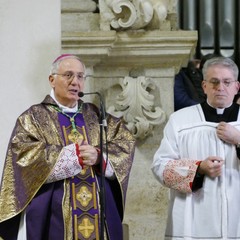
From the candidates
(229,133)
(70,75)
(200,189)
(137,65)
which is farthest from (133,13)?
(200,189)

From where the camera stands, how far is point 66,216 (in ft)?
17.7

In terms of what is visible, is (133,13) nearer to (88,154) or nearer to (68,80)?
(68,80)

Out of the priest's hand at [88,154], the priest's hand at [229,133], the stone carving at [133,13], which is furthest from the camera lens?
the stone carving at [133,13]

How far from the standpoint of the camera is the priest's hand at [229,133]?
17.8ft

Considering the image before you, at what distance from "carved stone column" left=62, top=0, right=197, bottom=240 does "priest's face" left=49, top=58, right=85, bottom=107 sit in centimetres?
93

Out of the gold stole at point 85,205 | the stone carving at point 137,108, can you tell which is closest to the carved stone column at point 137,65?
the stone carving at point 137,108

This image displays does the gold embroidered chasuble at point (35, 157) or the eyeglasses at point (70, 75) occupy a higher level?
the eyeglasses at point (70, 75)

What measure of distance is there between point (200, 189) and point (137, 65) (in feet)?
4.52

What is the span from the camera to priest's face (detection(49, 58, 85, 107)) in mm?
5461

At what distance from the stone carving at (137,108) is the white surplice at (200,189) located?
3.01 ft

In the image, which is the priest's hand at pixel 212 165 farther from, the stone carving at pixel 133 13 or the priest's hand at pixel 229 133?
the stone carving at pixel 133 13

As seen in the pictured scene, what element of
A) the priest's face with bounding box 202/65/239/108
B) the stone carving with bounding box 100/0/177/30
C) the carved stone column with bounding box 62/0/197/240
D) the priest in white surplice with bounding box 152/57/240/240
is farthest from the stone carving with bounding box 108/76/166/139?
the priest's face with bounding box 202/65/239/108

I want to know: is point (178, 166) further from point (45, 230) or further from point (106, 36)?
point (106, 36)

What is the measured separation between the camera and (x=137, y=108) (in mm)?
6535
